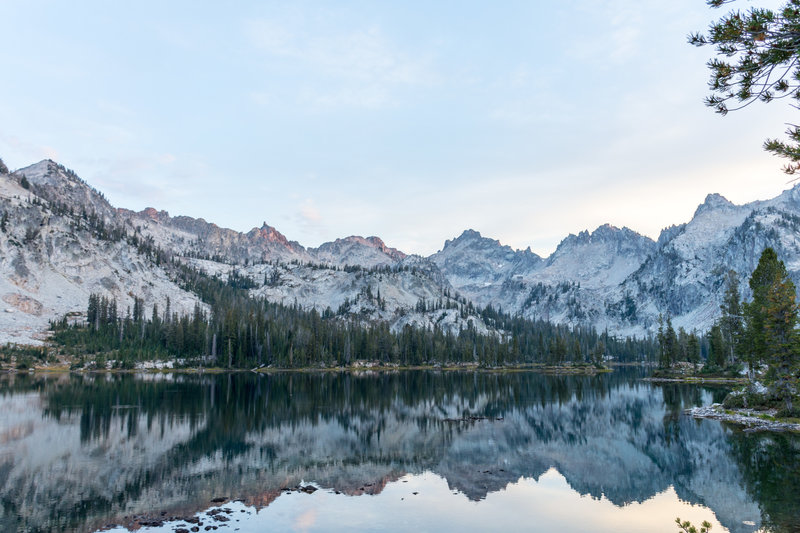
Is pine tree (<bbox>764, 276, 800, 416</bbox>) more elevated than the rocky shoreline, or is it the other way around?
pine tree (<bbox>764, 276, 800, 416</bbox>)

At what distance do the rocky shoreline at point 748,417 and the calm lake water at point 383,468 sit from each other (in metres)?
3.71

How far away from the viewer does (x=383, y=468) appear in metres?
43.4

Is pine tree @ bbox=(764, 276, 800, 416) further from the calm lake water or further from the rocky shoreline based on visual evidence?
the calm lake water

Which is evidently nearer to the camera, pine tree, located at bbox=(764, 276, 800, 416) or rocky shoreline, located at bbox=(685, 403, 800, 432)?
rocky shoreline, located at bbox=(685, 403, 800, 432)

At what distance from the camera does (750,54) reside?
48.0 feet

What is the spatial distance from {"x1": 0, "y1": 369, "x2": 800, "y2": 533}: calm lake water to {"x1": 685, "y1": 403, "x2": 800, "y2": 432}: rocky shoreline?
3.71m

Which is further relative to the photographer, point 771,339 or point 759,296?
point 759,296

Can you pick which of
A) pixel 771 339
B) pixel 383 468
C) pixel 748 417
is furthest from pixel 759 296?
pixel 383 468

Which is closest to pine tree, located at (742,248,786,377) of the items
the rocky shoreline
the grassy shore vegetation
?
the grassy shore vegetation

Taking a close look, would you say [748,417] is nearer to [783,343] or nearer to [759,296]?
[783,343]

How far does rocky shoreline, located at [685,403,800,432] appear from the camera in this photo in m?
55.6

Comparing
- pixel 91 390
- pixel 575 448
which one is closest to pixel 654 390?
pixel 575 448

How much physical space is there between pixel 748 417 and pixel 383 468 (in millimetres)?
49231

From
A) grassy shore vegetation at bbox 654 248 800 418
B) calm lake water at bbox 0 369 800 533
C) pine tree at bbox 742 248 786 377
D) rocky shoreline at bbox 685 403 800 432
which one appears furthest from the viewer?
pine tree at bbox 742 248 786 377
